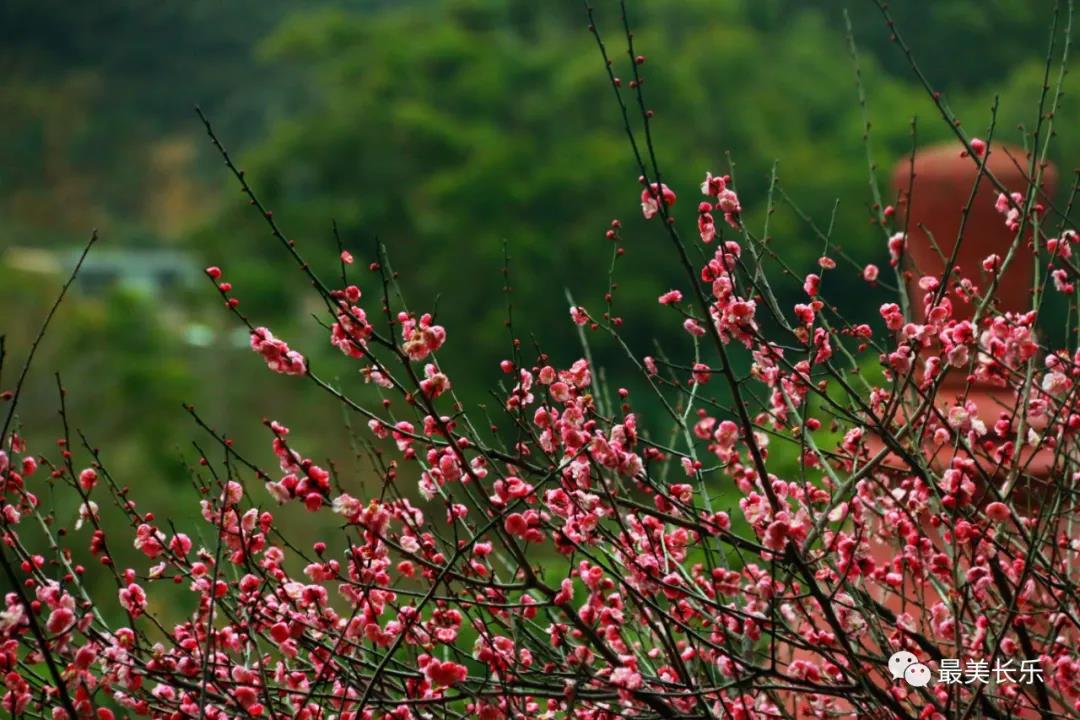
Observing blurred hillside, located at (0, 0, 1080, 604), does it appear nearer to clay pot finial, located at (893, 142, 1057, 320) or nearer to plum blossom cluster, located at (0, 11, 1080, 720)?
clay pot finial, located at (893, 142, 1057, 320)

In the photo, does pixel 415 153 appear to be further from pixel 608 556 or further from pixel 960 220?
pixel 608 556

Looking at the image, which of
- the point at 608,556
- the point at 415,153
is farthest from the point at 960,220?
the point at 415,153

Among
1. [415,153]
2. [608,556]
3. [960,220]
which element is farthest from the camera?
[415,153]

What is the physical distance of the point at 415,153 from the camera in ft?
76.3

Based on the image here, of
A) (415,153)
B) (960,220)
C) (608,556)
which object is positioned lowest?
(608,556)

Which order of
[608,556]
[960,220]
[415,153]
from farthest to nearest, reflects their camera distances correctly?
1. [415,153]
2. [960,220]
3. [608,556]

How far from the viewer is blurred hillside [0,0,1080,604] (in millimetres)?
18984

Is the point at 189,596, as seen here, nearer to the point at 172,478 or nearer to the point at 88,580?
the point at 88,580

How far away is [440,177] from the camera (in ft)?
72.9

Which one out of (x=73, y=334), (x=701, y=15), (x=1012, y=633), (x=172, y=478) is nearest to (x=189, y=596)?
(x=172, y=478)

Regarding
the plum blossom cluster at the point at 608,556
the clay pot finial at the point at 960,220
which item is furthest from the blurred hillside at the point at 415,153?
the plum blossom cluster at the point at 608,556

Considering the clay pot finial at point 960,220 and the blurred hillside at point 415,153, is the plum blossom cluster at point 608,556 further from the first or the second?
the blurred hillside at point 415,153

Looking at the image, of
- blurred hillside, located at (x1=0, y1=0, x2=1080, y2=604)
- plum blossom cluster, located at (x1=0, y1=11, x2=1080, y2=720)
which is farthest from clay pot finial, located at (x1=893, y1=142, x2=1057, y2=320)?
blurred hillside, located at (x1=0, y1=0, x2=1080, y2=604)

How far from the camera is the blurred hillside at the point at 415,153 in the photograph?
62.3 feet
